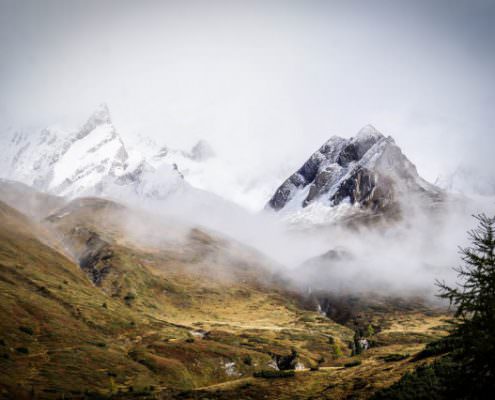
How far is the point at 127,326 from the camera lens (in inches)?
3425

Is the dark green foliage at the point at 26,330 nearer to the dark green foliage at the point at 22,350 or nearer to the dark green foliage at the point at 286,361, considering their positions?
the dark green foliage at the point at 22,350

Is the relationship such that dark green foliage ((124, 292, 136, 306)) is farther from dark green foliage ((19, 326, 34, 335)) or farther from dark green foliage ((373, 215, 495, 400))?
dark green foliage ((373, 215, 495, 400))

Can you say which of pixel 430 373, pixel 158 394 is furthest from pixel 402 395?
pixel 158 394

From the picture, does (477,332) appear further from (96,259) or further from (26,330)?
(96,259)

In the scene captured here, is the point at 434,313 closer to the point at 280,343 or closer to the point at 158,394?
the point at 280,343

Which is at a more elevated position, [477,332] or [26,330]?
[477,332]

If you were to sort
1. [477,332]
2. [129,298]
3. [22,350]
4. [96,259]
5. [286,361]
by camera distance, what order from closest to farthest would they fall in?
[477,332]
[22,350]
[286,361]
[129,298]
[96,259]

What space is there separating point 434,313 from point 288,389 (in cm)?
13382

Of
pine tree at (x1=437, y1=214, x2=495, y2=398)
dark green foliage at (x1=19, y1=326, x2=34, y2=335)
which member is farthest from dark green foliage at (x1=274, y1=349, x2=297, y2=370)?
pine tree at (x1=437, y1=214, x2=495, y2=398)

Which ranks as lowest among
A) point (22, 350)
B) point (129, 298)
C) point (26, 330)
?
point (22, 350)

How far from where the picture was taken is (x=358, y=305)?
166 metres

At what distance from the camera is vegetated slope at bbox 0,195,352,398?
50.4 meters

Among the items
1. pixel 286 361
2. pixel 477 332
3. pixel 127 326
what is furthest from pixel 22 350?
pixel 477 332

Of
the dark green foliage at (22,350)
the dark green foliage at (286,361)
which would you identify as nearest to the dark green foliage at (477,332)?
the dark green foliage at (22,350)
